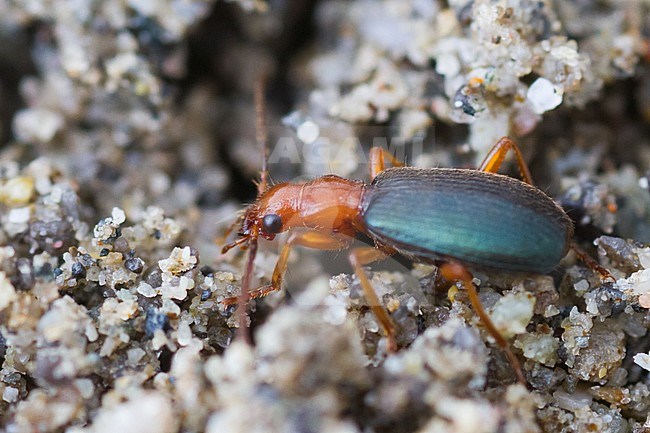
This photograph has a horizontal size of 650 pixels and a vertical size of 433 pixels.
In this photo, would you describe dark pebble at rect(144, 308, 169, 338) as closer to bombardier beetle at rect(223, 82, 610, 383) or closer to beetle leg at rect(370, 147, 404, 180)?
bombardier beetle at rect(223, 82, 610, 383)

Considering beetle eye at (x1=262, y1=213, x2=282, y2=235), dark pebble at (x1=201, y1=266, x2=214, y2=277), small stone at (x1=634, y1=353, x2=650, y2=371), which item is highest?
dark pebble at (x1=201, y1=266, x2=214, y2=277)

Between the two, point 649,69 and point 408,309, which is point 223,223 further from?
point 649,69

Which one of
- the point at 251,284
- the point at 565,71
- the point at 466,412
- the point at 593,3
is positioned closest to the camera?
the point at 466,412

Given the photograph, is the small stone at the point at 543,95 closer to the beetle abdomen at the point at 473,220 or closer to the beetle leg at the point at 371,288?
the beetle abdomen at the point at 473,220

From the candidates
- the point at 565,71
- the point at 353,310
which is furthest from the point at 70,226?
the point at 565,71

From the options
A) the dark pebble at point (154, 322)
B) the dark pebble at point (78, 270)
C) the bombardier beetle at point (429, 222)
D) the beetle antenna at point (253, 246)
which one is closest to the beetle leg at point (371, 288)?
the bombardier beetle at point (429, 222)

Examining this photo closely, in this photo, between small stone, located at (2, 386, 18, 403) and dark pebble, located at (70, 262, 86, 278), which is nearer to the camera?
small stone, located at (2, 386, 18, 403)

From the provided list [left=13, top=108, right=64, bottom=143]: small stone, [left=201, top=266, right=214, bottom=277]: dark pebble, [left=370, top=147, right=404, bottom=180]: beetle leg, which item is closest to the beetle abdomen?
[left=370, top=147, right=404, bottom=180]: beetle leg
